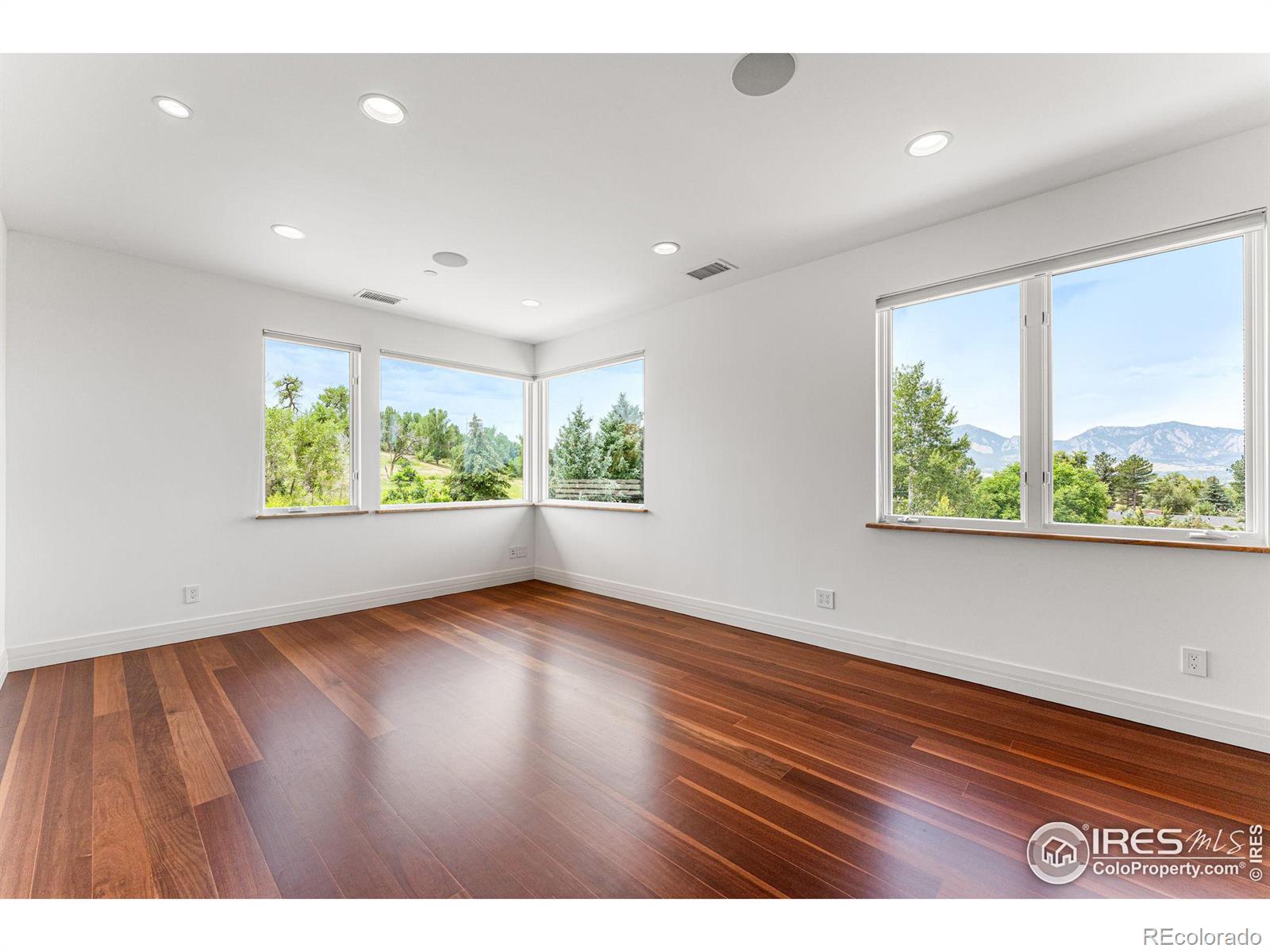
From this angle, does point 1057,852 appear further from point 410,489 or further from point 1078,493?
point 410,489

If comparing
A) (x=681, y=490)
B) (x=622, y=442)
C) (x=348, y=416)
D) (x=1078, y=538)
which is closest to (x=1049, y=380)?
(x=1078, y=538)

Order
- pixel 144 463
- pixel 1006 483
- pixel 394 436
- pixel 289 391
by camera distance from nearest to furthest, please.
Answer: pixel 1006 483 → pixel 144 463 → pixel 289 391 → pixel 394 436

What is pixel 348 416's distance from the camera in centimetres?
455

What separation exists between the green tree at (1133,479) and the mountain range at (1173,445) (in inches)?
1.1

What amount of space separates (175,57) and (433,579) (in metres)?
4.09

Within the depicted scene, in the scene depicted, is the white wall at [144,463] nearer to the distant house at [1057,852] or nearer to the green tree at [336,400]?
the green tree at [336,400]

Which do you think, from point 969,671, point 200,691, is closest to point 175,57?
point 200,691

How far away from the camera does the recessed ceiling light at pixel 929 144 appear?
2221 mm

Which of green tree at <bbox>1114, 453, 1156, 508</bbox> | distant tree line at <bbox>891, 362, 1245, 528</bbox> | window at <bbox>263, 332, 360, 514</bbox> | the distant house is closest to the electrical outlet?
distant tree line at <bbox>891, 362, 1245, 528</bbox>

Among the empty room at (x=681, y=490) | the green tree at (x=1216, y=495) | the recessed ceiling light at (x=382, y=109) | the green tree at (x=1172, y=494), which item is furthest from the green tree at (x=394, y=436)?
the green tree at (x=1216, y=495)

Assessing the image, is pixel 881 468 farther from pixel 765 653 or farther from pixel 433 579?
pixel 433 579

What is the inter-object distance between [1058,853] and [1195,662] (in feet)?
4.71

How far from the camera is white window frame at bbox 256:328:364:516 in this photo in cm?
404
